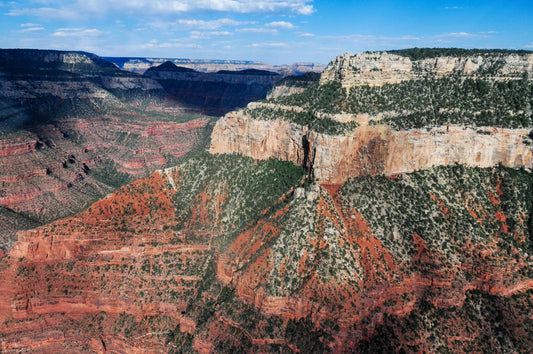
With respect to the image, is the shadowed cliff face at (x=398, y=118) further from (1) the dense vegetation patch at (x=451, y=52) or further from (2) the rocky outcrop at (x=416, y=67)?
(1) the dense vegetation patch at (x=451, y=52)

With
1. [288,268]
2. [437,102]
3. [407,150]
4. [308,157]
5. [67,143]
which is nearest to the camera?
[288,268]

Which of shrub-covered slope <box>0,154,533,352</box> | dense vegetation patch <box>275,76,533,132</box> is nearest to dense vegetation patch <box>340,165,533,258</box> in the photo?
shrub-covered slope <box>0,154,533,352</box>

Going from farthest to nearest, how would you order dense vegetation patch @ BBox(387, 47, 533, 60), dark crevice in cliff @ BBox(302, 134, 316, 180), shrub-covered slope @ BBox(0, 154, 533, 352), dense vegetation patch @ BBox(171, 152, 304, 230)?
dense vegetation patch @ BBox(387, 47, 533, 60), dense vegetation patch @ BBox(171, 152, 304, 230), dark crevice in cliff @ BBox(302, 134, 316, 180), shrub-covered slope @ BBox(0, 154, 533, 352)

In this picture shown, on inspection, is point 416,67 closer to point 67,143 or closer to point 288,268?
point 288,268

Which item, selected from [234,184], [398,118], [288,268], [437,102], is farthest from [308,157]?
[437,102]

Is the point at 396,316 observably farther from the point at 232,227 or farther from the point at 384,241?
the point at 232,227

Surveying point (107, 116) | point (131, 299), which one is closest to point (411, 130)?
point (131, 299)

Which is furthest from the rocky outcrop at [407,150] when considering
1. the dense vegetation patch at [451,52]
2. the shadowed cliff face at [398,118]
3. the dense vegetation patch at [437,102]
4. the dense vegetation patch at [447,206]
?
the dense vegetation patch at [451,52]

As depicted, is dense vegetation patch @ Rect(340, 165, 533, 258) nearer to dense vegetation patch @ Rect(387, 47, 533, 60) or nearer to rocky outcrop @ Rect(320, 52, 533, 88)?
rocky outcrop @ Rect(320, 52, 533, 88)
